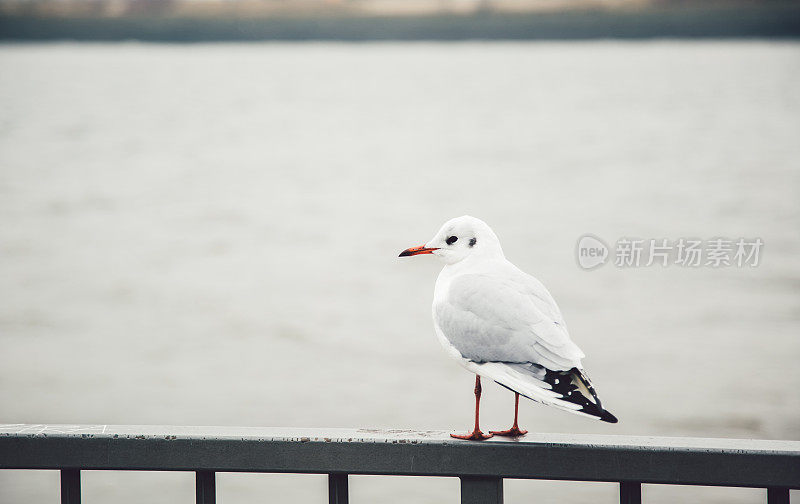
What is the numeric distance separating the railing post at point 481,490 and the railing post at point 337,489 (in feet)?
0.54

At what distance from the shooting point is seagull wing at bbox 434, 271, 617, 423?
1.27 m

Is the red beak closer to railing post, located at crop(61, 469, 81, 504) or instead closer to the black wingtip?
the black wingtip

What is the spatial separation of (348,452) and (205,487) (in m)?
0.21

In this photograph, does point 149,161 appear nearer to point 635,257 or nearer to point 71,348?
point 71,348

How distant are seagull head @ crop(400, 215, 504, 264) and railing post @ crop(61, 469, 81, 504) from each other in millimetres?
609

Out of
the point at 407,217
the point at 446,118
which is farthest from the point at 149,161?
the point at 446,118

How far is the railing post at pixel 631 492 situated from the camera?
1211mm

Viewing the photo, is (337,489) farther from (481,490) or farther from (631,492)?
(631,492)

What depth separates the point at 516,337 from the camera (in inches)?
53.6

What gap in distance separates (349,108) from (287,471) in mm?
31452

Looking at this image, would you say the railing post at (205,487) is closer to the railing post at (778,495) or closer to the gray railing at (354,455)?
the gray railing at (354,455)

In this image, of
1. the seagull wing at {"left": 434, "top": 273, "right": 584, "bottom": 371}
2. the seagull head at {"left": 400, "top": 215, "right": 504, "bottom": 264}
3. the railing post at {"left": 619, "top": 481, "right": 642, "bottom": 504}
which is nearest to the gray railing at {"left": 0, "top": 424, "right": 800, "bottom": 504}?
the railing post at {"left": 619, "top": 481, "right": 642, "bottom": 504}

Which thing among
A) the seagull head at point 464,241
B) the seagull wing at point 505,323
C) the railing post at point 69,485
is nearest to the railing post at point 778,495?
the seagull wing at point 505,323

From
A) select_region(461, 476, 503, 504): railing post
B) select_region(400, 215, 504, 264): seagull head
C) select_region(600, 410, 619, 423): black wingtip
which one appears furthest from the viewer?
select_region(400, 215, 504, 264): seagull head
